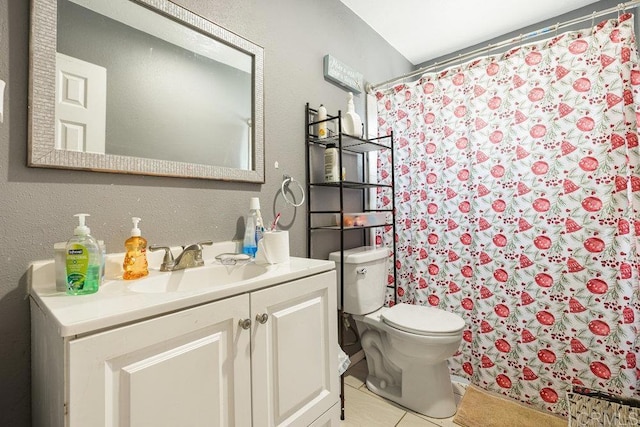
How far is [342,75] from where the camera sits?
5.90ft

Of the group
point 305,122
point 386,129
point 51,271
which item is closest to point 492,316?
point 386,129

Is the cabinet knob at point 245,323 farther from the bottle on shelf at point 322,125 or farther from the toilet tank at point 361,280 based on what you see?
the bottle on shelf at point 322,125

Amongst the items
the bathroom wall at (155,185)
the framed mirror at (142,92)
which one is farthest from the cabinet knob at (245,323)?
the framed mirror at (142,92)

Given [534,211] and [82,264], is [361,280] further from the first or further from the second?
[82,264]

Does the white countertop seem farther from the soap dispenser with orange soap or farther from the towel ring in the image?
the towel ring

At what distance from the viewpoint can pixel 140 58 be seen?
1.01 metres

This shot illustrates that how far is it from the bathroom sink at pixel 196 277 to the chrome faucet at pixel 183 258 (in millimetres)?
21

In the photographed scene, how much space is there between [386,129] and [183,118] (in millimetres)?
1457

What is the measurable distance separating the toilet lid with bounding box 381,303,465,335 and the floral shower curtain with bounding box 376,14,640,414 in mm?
303

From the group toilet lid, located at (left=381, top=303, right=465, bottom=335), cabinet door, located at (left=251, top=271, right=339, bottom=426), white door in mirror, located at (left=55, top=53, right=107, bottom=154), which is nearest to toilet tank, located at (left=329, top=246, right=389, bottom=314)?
toilet lid, located at (left=381, top=303, right=465, bottom=335)

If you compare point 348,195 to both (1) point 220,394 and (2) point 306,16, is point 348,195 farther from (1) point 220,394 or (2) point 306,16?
(1) point 220,394

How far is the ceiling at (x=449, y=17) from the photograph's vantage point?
71.6 inches

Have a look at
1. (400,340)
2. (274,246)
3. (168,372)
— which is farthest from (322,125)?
(168,372)

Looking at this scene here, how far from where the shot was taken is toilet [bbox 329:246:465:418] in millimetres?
1404
